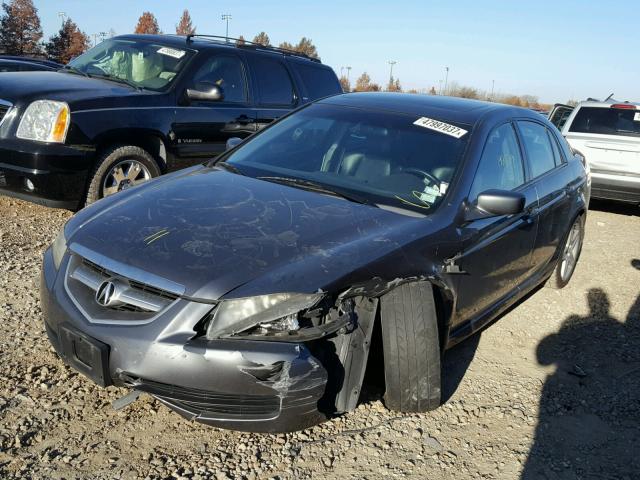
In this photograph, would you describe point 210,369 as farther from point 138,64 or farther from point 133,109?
point 138,64

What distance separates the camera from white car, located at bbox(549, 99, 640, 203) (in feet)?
28.0

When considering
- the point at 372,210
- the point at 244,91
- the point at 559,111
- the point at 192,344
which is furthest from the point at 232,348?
the point at 559,111

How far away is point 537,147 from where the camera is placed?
456 centimetres

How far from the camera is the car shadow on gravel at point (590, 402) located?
9.58 ft

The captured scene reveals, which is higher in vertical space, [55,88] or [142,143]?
[55,88]

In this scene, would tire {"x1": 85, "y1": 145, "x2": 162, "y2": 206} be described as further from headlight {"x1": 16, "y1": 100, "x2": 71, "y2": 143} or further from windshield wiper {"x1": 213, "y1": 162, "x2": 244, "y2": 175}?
windshield wiper {"x1": 213, "y1": 162, "x2": 244, "y2": 175}

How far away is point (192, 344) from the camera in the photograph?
7.69 feet

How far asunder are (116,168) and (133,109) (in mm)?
570

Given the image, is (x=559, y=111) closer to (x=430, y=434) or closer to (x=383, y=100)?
(x=383, y=100)

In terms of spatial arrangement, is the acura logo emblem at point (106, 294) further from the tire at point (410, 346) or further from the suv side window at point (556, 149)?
the suv side window at point (556, 149)

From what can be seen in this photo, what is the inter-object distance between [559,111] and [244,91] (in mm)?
7231

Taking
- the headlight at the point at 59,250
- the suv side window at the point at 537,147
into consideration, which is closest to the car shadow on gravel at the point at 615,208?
the suv side window at the point at 537,147

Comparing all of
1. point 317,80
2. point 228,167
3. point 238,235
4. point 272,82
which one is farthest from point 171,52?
point 238,235

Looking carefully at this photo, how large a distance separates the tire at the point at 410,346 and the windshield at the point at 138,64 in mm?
4142
